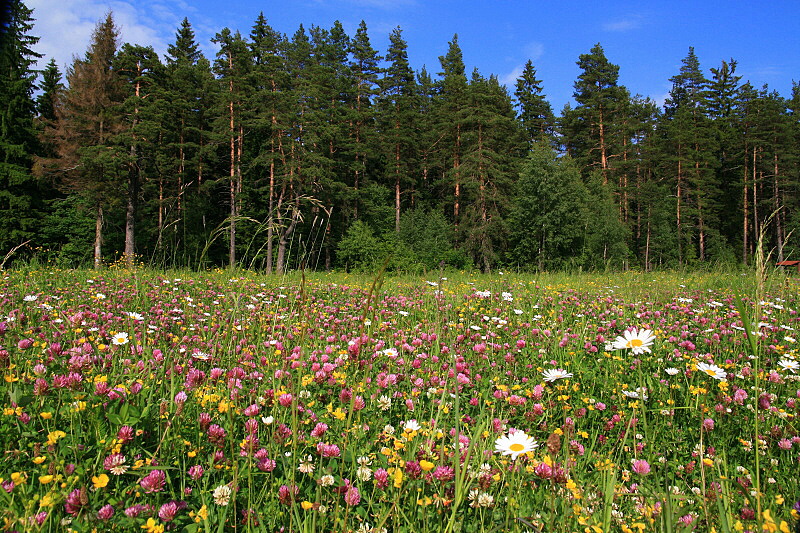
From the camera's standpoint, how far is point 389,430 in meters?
1.83

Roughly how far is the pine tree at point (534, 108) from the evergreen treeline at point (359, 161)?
301 millimetres

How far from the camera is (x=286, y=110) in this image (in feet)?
82.1

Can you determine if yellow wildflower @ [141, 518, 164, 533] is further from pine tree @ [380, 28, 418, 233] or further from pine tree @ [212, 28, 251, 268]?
pine tree @ [380, 28, 418, 233]

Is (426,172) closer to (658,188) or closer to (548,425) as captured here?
(658,188)

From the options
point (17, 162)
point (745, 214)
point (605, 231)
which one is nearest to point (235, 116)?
point (17, 162)

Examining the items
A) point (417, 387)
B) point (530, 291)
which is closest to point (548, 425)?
point (417, 387)

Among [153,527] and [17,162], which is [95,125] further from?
[153,527]

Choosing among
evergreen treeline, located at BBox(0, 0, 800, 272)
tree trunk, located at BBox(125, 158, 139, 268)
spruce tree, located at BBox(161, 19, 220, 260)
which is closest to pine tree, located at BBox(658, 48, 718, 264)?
evergreen treeline, located at BBox(0, 0, 800, 272)

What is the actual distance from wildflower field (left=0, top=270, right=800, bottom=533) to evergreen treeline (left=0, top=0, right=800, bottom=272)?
43.1 ft

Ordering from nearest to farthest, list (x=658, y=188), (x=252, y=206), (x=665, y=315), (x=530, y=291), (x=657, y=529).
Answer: (x=657, y=529)
(x=665, y=315)
(x=530, y=291)
(x=252, y=206)
(x=658, y=188)

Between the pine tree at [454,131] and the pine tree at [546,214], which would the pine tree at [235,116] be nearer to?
the pine tree at [454,131]

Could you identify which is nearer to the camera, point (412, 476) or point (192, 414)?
point (412, 476)

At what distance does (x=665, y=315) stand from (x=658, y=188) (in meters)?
40.0

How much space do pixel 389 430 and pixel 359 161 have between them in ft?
112
